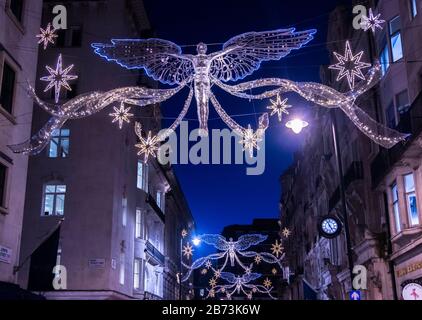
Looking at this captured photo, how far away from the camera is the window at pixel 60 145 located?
109 ft

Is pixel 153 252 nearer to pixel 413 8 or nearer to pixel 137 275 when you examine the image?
pixel 137 275

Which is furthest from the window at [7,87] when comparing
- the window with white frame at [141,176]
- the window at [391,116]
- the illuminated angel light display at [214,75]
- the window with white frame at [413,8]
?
the window with white frame at [141,176]

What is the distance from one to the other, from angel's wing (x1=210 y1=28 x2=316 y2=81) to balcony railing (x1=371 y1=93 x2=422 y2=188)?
7301mm

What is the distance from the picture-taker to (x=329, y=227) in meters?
25.5

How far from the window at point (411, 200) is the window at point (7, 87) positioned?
1506 cm

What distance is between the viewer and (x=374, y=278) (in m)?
26.4

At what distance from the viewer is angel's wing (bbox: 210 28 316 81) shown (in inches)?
525

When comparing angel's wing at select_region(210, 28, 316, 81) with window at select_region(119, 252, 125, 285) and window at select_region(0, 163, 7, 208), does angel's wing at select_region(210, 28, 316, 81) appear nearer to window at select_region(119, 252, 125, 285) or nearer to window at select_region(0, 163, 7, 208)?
window at select_region(0, 163, 7, 208)

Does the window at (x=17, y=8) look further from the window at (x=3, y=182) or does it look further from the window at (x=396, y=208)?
the window at (x=396, y=208)

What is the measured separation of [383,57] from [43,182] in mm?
19985
